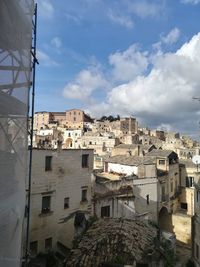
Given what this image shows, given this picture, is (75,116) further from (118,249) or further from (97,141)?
(118,249)

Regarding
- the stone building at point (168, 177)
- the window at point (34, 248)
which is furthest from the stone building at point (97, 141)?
the window at point (34, 248)

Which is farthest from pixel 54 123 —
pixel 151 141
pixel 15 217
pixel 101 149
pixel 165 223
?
pixel 15 217

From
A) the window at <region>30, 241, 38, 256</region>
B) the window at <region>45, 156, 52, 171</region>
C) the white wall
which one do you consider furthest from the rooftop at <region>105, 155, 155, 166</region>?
the window at <region>30, 241, 38, 256</region>

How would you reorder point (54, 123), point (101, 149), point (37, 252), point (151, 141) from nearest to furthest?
point (37, 252) → point (101, 149) → point (151, 141) → point (54, 123)

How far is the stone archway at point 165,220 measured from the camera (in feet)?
100

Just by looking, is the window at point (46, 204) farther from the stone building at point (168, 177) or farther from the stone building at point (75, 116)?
the stone building at point (75, 116)

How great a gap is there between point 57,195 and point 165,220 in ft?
49.2

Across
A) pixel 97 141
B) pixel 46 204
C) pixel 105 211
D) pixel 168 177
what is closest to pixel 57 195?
pixel 46 204

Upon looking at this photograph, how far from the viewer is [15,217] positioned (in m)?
7.29

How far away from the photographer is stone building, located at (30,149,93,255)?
1931 cm

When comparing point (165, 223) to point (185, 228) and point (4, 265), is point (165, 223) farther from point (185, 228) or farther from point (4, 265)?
point (4, 265)

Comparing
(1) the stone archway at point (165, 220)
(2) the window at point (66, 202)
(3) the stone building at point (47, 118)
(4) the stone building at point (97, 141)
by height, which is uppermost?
(3) the stone building at point (47, 118)

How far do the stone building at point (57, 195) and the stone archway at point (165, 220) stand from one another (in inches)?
450

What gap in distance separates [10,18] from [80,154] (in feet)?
54.7
